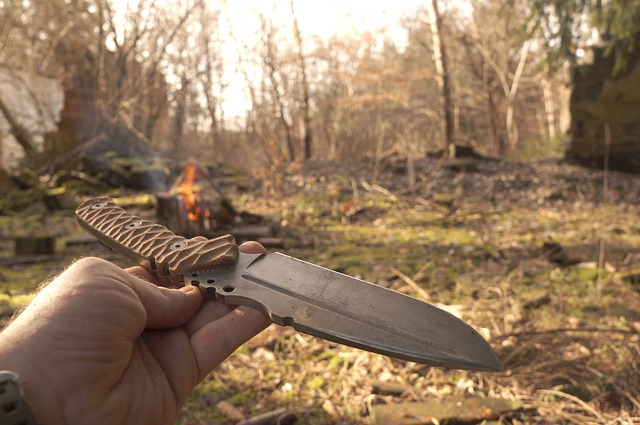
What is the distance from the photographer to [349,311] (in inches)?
67.2

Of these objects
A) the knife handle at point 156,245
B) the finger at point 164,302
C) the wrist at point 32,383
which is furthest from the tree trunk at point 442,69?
the wrist at point 32,383

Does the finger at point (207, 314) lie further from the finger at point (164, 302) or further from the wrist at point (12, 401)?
the wrist at point (12, 401)

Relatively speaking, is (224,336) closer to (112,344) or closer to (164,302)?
(164,302)

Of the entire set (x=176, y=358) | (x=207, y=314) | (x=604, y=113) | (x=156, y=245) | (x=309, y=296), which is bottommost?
(x=176, y=358)

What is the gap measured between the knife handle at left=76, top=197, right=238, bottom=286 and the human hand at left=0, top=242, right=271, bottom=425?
115mm

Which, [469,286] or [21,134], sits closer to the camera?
[469,286]

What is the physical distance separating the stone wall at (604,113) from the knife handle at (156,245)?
9.66m

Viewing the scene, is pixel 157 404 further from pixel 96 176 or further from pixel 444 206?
pixel 96 176

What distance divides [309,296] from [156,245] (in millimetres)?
733

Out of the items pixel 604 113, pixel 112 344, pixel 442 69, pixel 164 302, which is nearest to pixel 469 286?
pixel 164 302

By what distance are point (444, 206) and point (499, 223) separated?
1175 mm

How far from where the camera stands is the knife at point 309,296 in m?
1.57

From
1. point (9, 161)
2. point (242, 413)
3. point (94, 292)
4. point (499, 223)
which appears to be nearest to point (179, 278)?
point (94, 292)

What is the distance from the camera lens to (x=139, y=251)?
208 centimetres
